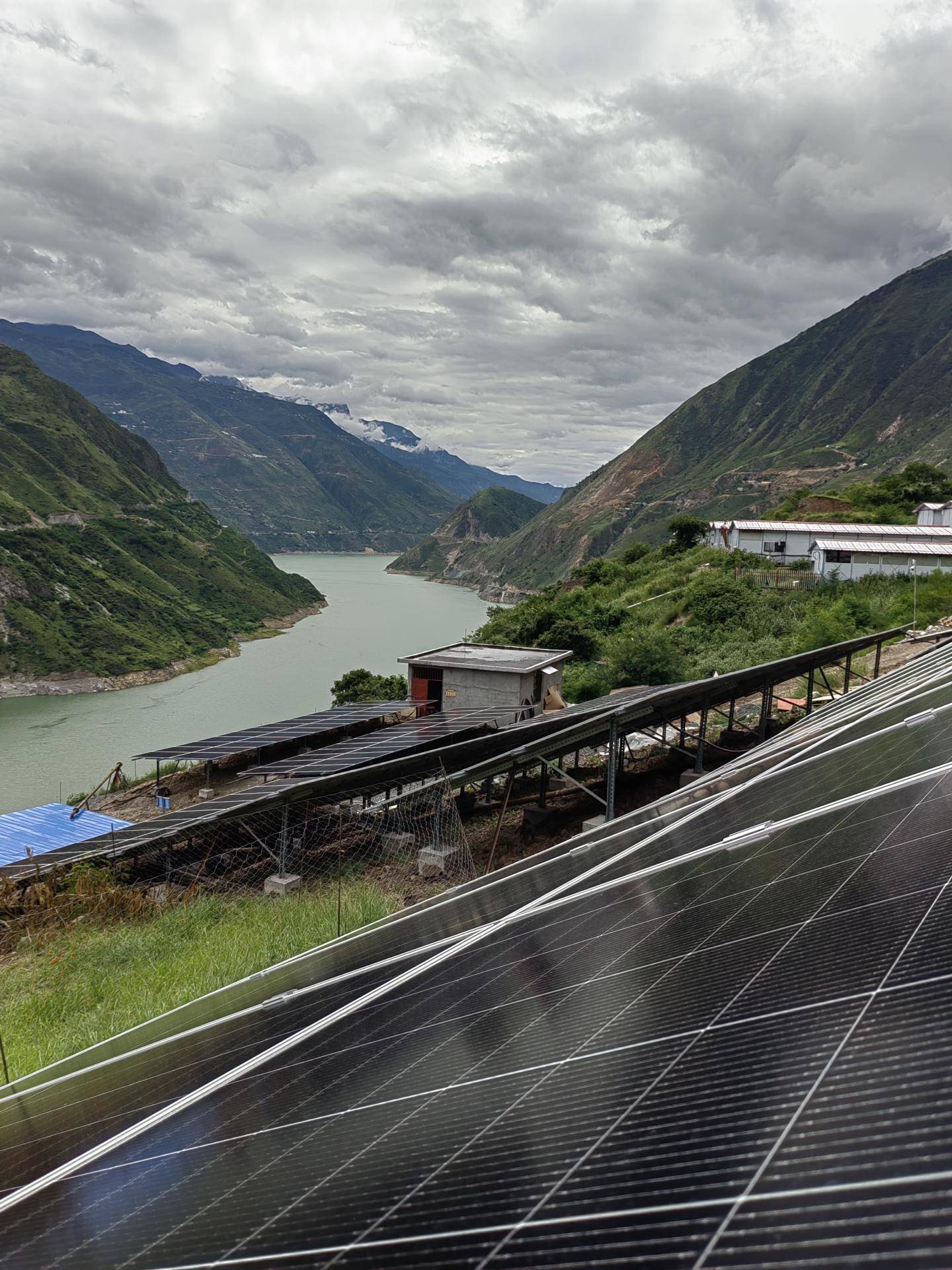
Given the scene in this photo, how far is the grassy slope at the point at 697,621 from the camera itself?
119ft

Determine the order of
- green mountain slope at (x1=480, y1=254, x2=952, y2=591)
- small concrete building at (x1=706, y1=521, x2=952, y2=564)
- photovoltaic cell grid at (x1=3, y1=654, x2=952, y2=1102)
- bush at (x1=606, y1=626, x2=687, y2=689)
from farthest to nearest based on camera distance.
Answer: green mountain slope at (x1=480, y1=254, x2=952, y2=591)
small concrete building at (x1=706, y1=521, x2=952, y2=564)
bush at (x1=606, y1=626, x2=687, y2=689)
photovoltaic cell grid at (x1=3, y1=654, x2=952, y2=1102)

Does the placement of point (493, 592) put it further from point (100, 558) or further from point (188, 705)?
point (188, 705)

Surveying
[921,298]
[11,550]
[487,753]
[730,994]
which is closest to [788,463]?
[921,298]

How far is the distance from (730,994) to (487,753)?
42.0 ft

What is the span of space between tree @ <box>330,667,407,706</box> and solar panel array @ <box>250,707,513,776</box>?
66.0 ft

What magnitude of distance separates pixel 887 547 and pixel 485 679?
3236 cm

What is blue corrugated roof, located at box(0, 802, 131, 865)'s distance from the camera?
20984 mm

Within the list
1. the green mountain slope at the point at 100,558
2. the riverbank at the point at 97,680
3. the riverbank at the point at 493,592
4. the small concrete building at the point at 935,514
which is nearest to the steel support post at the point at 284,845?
the riverbank at the point at 97,680

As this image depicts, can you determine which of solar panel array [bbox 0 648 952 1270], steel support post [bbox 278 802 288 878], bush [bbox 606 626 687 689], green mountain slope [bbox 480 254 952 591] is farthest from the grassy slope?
green mountain slope [bbox 480 254 952 591]

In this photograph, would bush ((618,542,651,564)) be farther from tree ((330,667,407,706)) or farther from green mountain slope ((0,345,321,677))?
green mountain slope ((0,345,321,677))

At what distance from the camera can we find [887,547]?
48.3 metres

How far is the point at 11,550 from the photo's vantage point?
3044 inches

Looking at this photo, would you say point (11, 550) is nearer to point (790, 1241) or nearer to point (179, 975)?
point (179, 975)

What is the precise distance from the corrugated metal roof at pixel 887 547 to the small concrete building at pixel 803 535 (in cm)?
152
